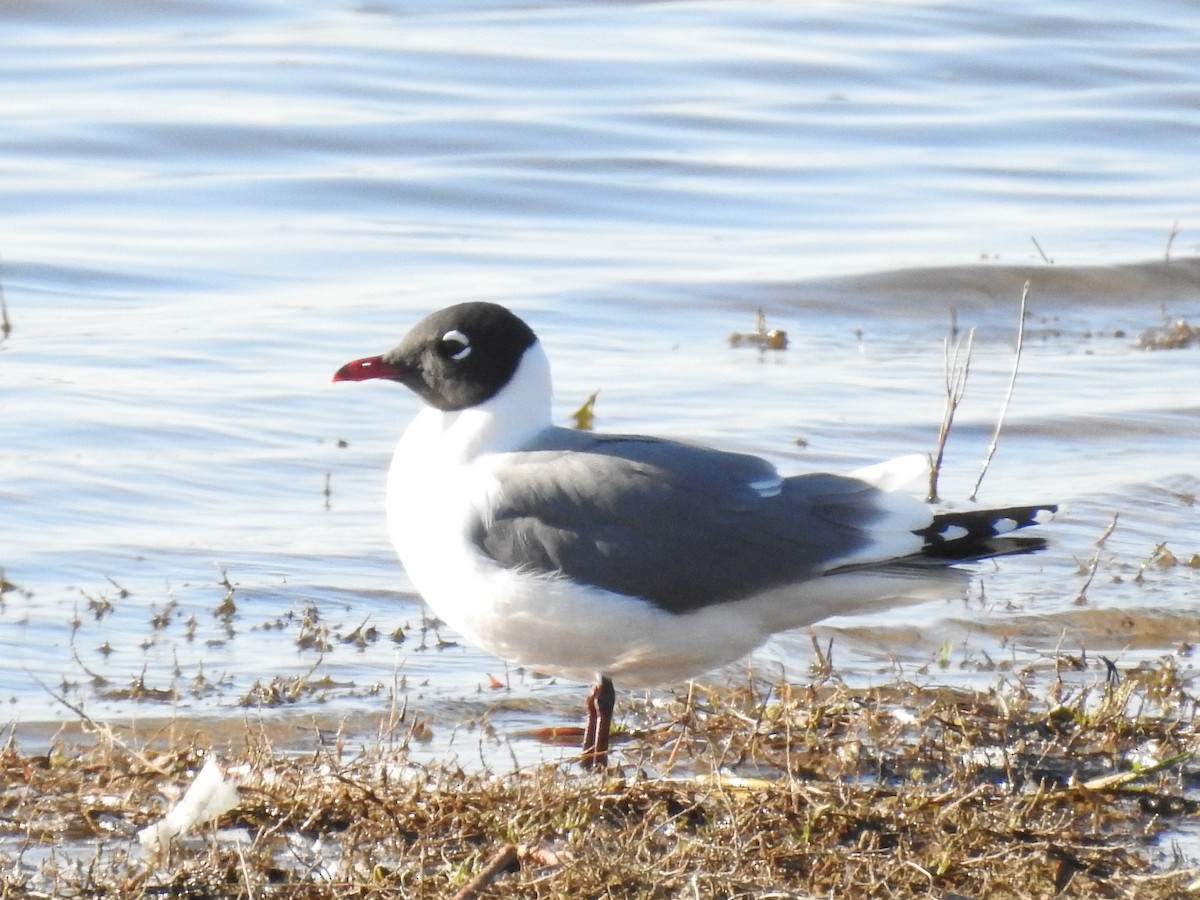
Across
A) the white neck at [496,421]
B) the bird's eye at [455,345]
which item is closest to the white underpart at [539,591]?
the white neck at [496,421]

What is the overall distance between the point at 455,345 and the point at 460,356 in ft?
0.13

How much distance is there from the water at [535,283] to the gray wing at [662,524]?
2.34 feet

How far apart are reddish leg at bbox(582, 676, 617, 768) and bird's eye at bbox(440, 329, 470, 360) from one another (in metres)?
0.95

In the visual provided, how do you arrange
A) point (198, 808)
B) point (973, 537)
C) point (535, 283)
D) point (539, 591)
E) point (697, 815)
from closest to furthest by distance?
point (198, 808)
point (697, 815)
point (539, 591)
point (973, 537)
point (535, 283)

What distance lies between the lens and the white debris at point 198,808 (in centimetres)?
428

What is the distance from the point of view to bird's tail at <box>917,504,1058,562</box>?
208 inches

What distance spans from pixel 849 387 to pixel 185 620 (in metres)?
4.77

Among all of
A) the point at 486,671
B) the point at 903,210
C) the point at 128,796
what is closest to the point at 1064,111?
the point at 903,210

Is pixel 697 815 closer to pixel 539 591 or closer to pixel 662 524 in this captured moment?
pixel 539 591

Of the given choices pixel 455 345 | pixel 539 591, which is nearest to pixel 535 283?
pixel 455 345

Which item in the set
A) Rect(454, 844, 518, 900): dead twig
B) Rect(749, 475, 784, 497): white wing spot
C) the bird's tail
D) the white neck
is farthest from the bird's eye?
Rect(454, 844, 518, 900): dead twig

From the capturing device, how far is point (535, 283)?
41.1 ft

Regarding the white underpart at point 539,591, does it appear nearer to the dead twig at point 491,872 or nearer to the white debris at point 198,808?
the white debris at point 198,808

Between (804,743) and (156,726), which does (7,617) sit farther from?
(804,743)
